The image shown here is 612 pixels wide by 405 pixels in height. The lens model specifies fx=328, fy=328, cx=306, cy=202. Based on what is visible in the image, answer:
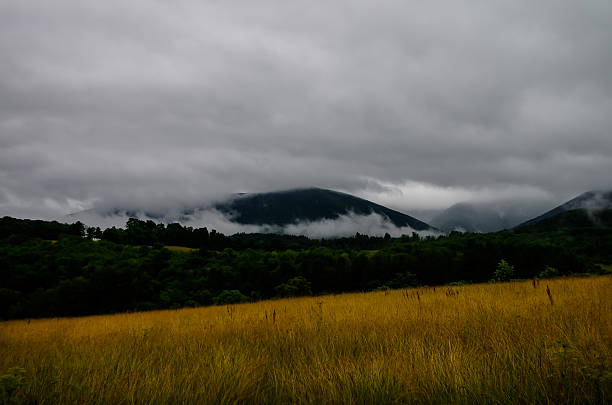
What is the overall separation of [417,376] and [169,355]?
2.92 m

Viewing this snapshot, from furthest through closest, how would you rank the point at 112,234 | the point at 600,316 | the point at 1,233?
the point at 112,234 → the point at 1,233 → the point at 600,316

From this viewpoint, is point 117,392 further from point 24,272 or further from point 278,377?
point 24,272

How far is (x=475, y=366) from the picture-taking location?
2.83 meters

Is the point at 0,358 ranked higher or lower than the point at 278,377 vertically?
lower

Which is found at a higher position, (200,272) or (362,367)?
(362,367)

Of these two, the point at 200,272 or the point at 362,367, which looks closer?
the point at 362,367

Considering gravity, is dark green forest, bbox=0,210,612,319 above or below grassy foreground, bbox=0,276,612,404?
below

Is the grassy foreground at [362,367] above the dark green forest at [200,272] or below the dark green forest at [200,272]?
above

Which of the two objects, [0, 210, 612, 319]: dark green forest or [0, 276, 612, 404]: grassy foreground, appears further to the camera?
[0, 210, 612, 319]: dark green forest

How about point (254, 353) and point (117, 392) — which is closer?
point (117, 392)

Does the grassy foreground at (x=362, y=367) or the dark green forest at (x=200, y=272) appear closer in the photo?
the grassy foreground at (x=362, y=367)

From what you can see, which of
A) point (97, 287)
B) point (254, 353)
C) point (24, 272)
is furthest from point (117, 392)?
point (24, 272)

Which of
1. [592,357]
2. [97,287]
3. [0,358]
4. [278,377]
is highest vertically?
[592,357]

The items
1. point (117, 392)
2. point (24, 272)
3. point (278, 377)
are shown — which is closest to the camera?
point (117, 392)
